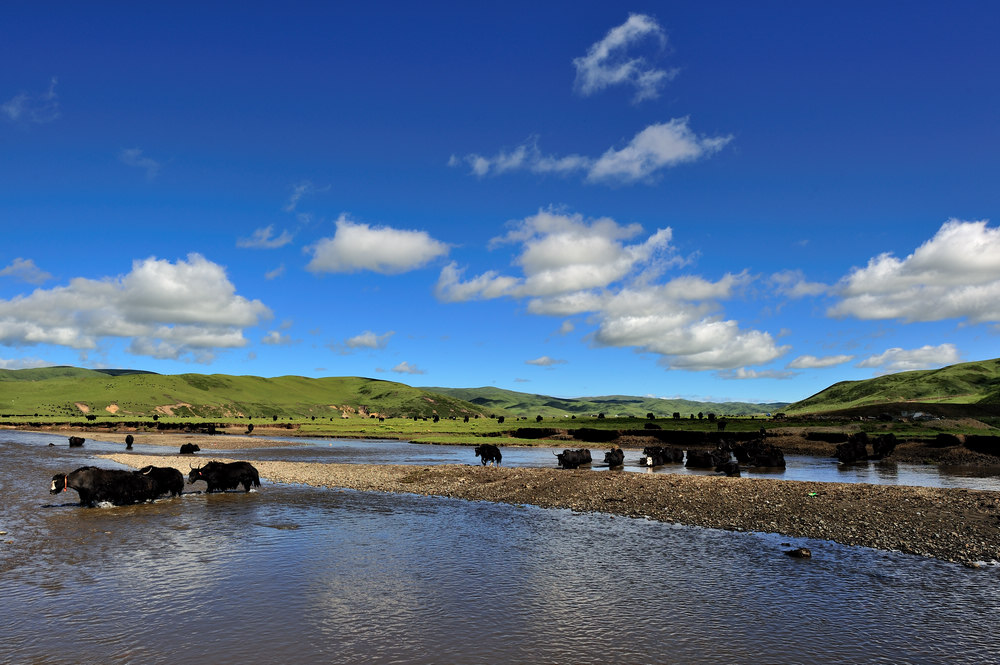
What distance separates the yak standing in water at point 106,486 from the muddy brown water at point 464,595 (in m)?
2.28

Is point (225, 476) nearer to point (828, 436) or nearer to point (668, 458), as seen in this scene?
point (668, 458)

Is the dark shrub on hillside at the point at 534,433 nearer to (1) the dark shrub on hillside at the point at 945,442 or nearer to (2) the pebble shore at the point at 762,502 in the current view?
(1) the dark shrub on hillside at the point at 945,442

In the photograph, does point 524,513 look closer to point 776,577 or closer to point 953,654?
point 776,577

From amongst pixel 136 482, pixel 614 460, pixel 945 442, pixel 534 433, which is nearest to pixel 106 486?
pixel 136 482

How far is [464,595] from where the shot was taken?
12.8 meters

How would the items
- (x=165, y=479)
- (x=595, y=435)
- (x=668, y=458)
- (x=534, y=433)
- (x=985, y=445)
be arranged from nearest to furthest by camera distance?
(x=165, y=479) → (x=985, y=445) → (x=668, y=458) → (x=595, y=435) → (x=534, y=433)

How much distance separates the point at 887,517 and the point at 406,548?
639 inches

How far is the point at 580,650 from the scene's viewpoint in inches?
389

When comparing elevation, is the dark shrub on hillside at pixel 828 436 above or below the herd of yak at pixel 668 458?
above

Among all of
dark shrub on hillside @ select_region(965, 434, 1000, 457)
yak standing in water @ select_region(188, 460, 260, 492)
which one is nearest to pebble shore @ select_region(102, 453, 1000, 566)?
yak standing in water @ select_region(188, 460, 260, 492)

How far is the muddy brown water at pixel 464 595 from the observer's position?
9.91m

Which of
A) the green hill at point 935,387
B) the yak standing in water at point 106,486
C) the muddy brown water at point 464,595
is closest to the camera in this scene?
the muddy brown water at point 464,595

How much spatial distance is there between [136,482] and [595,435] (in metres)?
55.5

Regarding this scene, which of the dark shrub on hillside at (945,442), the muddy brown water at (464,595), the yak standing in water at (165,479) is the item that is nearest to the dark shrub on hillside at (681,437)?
the dark shrub on hillside at (945,442)
